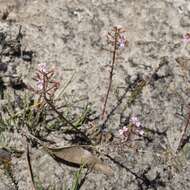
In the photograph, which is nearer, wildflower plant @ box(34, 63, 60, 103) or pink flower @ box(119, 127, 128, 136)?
wildflower plant @ box(34, 63, 60, 103)

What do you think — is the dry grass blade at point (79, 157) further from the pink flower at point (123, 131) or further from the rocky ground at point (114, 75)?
the pink flower at point (123, 131)

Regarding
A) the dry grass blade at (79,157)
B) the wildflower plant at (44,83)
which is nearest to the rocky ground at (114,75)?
the dry grass blade at (79,157)

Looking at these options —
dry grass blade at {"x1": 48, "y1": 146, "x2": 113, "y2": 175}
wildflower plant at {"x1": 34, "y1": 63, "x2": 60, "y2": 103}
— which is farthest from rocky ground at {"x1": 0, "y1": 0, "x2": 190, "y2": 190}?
wildflower plant at {"x1": 34, "y1": 63, "x2": 60, "y2": 103}

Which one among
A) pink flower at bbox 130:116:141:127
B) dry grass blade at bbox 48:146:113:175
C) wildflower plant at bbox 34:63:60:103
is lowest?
dry grass blade at bbox 48:146:113:175

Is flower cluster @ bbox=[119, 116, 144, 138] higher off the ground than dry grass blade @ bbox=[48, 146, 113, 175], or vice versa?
flower cluster @ bbox=[119, 116, 144, 138]

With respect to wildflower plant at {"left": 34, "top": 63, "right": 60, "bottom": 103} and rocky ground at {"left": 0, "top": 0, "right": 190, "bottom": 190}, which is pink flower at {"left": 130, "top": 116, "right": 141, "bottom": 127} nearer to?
rocky ground at {"left": 0, "top": 0, "right": 190, "bottom": 190}
